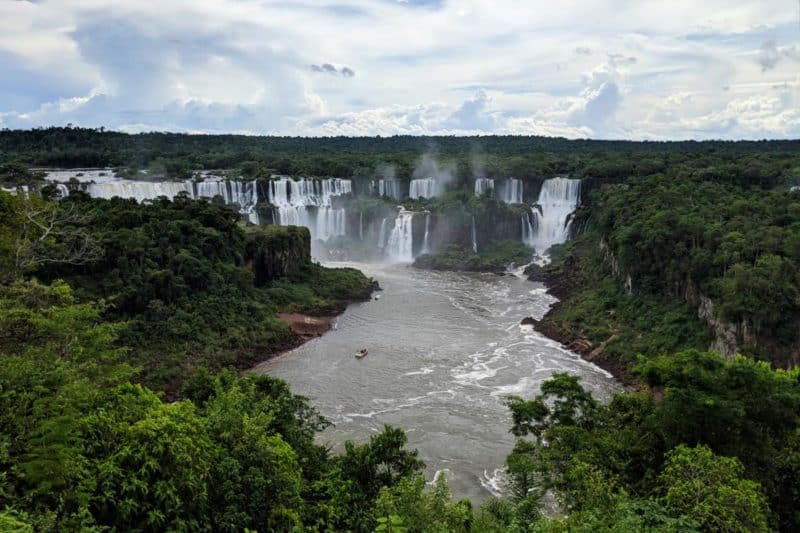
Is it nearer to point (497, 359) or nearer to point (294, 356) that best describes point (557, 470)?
point (497, 359)

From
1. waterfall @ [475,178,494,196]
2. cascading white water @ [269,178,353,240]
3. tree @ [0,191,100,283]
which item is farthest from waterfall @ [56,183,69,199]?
waterfall @ [475,178,494,196]

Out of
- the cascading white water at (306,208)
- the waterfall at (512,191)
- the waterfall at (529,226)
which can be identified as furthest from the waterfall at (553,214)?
the cascading white water at (306,208)

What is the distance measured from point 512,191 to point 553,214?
8.22 m

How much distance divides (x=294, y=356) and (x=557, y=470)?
23353 mm

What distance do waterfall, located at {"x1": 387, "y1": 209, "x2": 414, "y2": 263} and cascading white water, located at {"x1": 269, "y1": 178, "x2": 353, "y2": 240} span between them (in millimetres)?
6028

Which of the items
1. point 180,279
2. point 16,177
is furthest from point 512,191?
point 16,177

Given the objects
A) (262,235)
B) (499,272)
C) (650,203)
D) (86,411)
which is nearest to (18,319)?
(86,411)

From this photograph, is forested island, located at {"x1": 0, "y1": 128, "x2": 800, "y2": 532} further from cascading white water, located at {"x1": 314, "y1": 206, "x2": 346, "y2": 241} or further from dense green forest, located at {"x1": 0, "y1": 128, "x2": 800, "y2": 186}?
dense green forest, located at {"x1": 0, "y1": 128, "x2": 800, "y2": 186}

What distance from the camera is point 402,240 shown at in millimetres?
68750

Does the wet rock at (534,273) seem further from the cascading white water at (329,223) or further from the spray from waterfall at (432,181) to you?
the spray from waterfall at (432,181)

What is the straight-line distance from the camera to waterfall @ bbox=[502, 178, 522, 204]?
77750 mm

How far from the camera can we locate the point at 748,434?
14.8 m

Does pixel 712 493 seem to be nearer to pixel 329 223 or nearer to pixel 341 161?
pixel 329 223

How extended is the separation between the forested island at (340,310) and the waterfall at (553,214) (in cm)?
27
